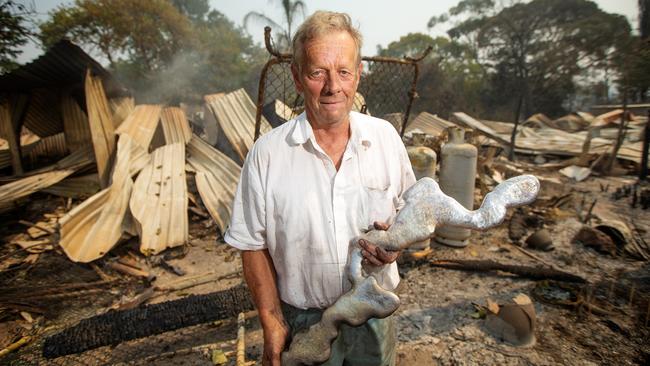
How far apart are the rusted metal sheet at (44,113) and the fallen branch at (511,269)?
821 cm

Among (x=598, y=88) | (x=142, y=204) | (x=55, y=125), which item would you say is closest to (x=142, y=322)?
(x=142, y=204)

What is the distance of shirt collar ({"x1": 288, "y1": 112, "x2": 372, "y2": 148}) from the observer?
1369 mm

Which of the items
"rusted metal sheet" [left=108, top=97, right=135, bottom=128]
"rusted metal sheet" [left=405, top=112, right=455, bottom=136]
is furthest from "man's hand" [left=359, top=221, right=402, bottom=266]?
"rusted metal sheet" [left=405, top=112, right=455, bottom=136]

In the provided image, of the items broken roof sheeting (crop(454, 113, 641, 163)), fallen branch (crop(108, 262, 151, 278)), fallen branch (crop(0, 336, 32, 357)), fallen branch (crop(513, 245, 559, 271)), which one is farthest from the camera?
broken roof sheeting (crop(454, 113, 641, 163))

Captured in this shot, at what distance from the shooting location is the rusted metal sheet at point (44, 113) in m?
6.45

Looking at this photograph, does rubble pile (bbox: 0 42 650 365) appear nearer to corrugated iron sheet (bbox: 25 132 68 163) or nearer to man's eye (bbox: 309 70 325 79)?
corrugated iron sheet (bbox: 25 132 68 163)

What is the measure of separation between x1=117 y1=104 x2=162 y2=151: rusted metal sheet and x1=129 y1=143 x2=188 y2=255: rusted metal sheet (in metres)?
1.03

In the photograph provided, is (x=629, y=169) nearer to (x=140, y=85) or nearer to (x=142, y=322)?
(x=142, y=322)

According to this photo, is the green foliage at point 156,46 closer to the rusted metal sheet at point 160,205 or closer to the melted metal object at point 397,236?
the rusted metal sheet at point 160,205

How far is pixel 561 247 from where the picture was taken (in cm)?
457

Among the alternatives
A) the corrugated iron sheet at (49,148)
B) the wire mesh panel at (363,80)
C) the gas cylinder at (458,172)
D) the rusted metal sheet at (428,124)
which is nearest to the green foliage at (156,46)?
the corrugated iron sheet at (49,148)

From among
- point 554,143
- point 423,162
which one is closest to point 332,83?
point 423,162

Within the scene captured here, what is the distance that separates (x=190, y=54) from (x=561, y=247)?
2769 centimetres

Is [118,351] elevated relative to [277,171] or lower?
lower
